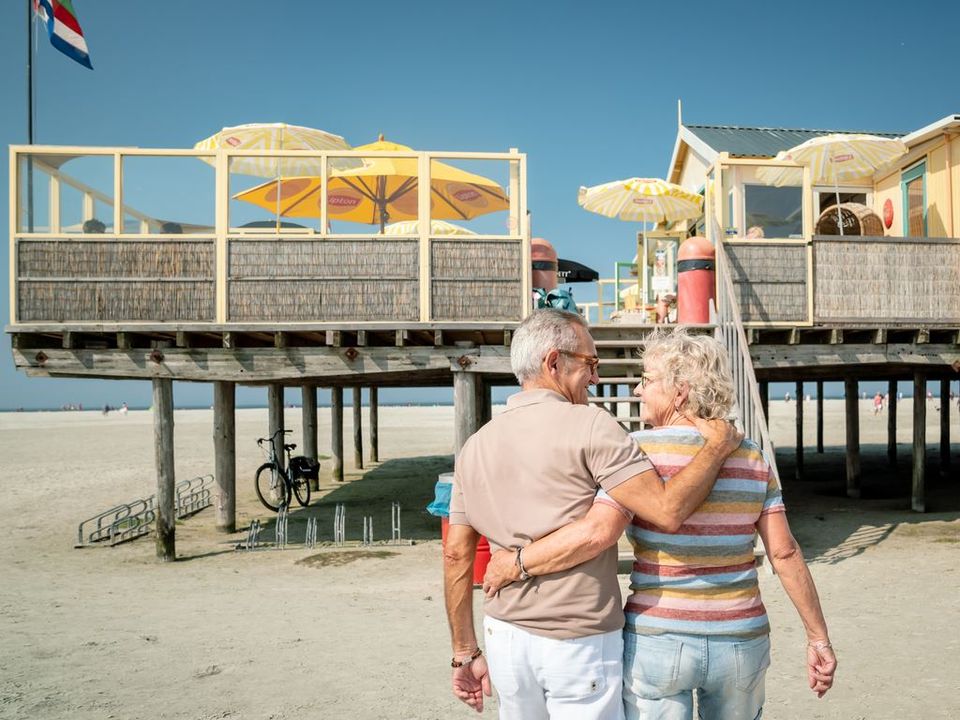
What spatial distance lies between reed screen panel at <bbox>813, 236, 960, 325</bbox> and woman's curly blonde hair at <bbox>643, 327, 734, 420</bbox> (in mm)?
8393

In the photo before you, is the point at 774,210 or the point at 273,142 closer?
the point at 273,142

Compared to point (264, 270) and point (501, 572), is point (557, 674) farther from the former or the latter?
point (264, 270)

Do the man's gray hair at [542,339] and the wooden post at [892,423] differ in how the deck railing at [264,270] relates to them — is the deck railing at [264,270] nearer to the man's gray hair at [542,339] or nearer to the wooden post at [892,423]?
the man's gray hair at [542,339]

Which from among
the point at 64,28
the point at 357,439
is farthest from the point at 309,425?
the point at 64,28

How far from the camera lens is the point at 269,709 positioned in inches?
188

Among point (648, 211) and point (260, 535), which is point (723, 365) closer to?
point (260, 535)

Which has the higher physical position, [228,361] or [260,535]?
[228,361]

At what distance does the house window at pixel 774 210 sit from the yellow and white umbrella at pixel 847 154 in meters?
2.32

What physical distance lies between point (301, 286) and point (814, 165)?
8185 mm

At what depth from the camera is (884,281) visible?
10086 mm

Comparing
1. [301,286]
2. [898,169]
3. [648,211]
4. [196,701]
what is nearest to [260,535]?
[301,286]

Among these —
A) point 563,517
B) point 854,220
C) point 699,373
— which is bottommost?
point 563,517

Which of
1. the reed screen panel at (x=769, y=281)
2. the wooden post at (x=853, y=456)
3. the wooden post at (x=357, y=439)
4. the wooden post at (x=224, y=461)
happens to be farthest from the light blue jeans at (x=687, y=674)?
→ the wooden post at (x=357, y=439)

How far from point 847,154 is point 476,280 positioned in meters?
6.49
